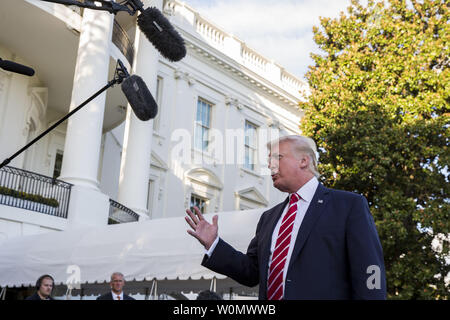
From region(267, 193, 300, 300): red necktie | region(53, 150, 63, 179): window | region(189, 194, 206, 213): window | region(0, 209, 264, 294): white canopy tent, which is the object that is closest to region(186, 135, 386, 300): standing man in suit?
region(267, 193, 300, 300): red necktie

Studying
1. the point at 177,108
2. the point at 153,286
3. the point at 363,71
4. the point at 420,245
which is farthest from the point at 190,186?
the point at 153,286

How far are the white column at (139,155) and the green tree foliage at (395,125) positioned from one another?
5.36 m

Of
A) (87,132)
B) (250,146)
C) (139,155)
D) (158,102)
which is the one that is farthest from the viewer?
(250,146)

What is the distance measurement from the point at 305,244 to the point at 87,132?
39.4ft

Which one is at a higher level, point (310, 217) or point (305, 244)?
point (310, 217)

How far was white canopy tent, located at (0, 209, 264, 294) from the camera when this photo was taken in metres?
7.91

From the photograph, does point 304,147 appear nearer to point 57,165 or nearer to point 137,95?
point 137,95

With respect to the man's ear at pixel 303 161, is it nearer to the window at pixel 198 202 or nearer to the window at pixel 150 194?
A: the window at pixel 150 194

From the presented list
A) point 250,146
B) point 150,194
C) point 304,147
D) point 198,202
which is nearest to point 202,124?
point 198,202

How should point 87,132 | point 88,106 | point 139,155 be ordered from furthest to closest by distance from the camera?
1. point 139,155
2. point 88,106
3. point 87,132

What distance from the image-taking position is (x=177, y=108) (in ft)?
72.7

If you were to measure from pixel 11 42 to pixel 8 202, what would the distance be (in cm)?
538

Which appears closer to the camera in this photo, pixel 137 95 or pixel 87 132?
pixel 137 95

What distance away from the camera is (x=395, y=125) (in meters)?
15.4
